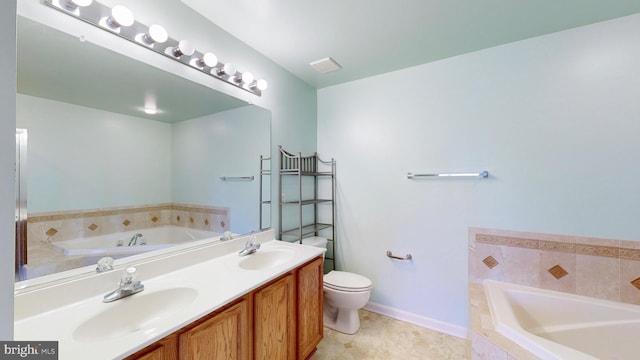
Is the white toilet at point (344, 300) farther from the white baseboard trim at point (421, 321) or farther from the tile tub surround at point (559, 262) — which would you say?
the tile tub surround at point (559, 262)

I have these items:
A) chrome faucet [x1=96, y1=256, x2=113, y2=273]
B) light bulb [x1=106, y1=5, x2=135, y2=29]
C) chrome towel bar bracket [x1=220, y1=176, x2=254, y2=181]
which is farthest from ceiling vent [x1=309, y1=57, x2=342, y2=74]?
chrome faucet [x1=96, y1=256, x2=113, y2=273]

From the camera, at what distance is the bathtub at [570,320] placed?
1409 mm

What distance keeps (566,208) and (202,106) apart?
2656mm

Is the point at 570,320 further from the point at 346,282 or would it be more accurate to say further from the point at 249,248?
the point at 249,248

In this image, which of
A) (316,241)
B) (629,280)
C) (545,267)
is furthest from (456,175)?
(316,241)

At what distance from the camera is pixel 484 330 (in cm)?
134

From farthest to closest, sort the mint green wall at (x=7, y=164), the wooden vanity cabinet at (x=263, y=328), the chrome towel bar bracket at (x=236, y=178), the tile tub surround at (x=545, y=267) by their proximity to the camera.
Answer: the chrome towel bar bracket at (x=236, y=178) → the tile tub surround at (x=545, y=267) → the wooden vanity cabinet at (x=263, y=328) → the mint green wall at (x=7, y=164)

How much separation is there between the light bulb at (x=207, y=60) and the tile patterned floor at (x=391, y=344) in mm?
2189

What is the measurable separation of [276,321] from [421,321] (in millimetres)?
1483

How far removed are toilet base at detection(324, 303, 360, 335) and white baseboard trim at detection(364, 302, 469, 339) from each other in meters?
0.32

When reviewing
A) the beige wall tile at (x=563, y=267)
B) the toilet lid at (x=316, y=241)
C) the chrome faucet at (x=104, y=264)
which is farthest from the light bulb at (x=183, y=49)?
the beige wall tile at (x=563, y=267)

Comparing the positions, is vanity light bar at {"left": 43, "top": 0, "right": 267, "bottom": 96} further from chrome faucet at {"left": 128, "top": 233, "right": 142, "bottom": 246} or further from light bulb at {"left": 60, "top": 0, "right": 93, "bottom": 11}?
chrome faucet at {"left": 128, "top": 233, "right": 142, "bottom": 246}

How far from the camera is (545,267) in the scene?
5.67 ft

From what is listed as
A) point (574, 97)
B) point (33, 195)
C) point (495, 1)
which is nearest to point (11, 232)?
point (33, 195)
